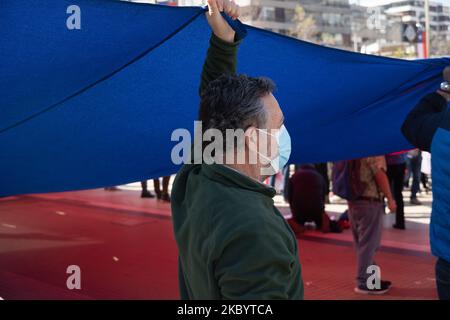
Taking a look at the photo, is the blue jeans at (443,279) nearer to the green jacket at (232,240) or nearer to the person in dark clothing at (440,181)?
the person in dark clothing at (440,181)

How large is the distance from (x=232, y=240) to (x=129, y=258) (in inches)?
221

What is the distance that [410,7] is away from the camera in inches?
1775

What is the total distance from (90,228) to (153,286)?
3.72m

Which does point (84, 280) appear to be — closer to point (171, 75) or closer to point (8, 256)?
point (8, 256)

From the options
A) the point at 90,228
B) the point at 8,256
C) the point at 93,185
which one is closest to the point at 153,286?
the point at 93,185

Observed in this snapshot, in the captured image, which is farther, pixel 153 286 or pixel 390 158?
pixel 390 158

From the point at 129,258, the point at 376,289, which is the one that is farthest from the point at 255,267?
the point at 129,258

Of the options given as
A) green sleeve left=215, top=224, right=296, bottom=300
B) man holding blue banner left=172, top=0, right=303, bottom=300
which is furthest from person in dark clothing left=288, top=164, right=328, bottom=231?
green sleeve left=215, top=224, right=296, bottom=300

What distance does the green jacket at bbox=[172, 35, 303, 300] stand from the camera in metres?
1.30

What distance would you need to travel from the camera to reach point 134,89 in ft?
11.8

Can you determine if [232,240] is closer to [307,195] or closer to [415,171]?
[307,195]

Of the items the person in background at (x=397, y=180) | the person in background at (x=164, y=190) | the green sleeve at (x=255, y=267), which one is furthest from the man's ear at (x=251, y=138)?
the person in background at (x=164, y=190)

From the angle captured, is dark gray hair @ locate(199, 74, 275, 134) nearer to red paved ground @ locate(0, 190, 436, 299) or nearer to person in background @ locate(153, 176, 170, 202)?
red paved ground @ locate(0, 190, 436, 299)
